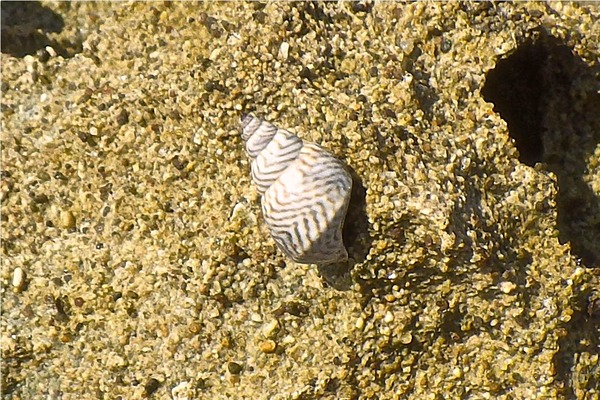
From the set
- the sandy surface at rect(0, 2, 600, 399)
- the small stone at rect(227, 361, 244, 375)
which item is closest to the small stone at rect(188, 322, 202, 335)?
the sandy surface at rect(0, 2, 600, 399)

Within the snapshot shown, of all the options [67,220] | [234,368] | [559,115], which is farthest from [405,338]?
[67,220]

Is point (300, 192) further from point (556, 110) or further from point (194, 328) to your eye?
point (556, 110)

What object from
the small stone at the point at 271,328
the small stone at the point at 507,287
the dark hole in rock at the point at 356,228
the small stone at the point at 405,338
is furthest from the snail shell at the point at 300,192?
the small stone at the point at 507,287

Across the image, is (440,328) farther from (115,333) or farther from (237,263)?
(115,333)

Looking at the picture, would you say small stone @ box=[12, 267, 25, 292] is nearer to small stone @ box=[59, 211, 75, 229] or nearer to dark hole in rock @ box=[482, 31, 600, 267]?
small stone @ box=[59, 211, 75, 229]

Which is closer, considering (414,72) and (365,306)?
(365,306)

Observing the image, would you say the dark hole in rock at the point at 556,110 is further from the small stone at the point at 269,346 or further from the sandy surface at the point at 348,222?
the small stone at the point at 269,346

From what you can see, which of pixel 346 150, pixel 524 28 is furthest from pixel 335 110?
pixel 524 28
